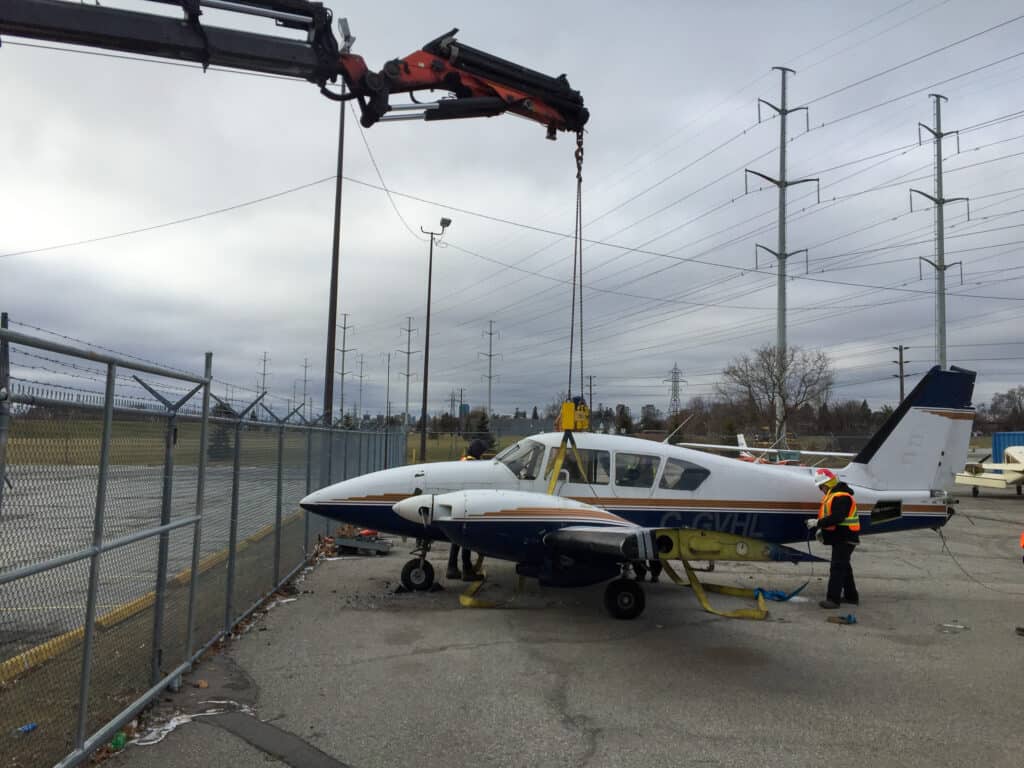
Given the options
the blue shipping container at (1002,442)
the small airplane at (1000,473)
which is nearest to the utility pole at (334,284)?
the small airplane at (1000,473)

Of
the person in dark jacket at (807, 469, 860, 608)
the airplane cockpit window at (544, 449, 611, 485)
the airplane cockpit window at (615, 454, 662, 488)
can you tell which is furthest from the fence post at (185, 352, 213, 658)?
the person in dark jacket at (807, 469, 860, 608)

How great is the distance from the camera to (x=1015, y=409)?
76.2 m

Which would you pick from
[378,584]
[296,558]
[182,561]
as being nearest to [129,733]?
[182,561]

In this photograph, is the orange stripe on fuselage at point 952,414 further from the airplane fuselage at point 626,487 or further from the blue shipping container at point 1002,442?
the blue shipping container at point 1002,442

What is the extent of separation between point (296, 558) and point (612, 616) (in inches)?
209

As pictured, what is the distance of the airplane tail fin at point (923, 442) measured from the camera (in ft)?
37.1

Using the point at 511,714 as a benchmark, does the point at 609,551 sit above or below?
above

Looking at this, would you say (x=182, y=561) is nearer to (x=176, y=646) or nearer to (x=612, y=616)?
(x=176, y=646)

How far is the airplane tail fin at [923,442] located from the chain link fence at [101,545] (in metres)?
9.34

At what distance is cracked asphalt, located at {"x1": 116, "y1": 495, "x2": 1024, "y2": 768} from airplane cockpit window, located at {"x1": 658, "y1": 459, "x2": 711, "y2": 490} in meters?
1.66

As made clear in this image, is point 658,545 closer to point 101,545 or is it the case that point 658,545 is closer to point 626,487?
point 626,487

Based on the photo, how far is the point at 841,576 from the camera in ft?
32.4

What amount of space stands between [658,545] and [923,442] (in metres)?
5.41

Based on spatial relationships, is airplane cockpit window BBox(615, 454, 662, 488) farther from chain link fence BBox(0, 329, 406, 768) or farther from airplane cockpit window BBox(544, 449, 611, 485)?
chain link fence BBox(0, 329, 406, 768)
